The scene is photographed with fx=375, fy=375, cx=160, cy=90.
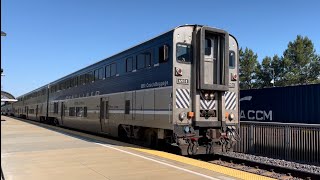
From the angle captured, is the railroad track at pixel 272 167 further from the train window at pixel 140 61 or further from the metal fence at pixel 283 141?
the train window at pixel 140 61

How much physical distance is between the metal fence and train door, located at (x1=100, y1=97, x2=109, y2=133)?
6.25 m

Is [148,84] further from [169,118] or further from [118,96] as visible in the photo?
[118,96]

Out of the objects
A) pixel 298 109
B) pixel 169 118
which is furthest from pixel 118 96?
pixel 298 109

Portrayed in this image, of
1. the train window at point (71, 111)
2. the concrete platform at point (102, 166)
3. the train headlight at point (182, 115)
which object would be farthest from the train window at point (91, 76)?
the train headlight at point (182, 115)

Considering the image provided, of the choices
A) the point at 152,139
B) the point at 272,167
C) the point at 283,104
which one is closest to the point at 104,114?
the point at 152,139

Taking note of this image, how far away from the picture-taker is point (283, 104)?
15078mm

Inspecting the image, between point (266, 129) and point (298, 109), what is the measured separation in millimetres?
1928

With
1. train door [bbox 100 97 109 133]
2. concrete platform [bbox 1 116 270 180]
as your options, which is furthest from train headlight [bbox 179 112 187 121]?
train door [bbox 100 97 109 133]

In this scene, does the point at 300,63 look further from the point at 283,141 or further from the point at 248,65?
the point at 283,141

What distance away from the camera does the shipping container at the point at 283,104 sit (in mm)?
13812

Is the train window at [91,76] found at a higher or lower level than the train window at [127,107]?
higher

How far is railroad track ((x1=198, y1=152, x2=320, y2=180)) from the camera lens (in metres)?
9.16

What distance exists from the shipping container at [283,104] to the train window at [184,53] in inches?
196

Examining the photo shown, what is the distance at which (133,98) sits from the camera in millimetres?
14453
